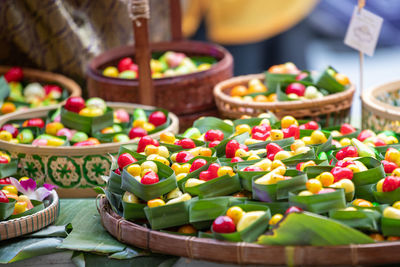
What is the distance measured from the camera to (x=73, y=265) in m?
1.72

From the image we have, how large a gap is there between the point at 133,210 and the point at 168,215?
4.8 inches

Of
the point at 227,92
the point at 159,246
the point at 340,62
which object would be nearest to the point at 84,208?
the point at 159,246

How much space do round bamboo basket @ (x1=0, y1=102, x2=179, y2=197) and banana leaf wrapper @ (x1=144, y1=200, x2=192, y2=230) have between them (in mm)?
569

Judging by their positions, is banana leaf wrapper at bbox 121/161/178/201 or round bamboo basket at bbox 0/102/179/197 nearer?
banana leaf wrapper at bbox 121/161/178/201

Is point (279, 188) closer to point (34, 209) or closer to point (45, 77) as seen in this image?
point (34, 209)

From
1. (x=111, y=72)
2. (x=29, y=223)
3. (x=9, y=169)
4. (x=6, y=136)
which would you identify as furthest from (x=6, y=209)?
(x=111, y=72)

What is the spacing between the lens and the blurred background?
125 inches

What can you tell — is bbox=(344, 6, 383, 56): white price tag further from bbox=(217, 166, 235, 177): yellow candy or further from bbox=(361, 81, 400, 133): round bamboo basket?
bbox=(217, 166, 235, 177): yellow candy

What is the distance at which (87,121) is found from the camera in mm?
Result: 2383

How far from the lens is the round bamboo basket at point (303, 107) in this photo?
2.38 m

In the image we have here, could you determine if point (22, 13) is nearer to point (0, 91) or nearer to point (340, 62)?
point (0, 91)

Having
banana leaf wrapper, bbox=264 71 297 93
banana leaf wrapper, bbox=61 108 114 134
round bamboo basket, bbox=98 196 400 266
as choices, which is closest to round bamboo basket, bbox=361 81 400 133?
banana leaf wrapper, bbox=264 71 297 93

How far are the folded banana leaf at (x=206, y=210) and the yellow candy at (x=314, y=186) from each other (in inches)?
8.8

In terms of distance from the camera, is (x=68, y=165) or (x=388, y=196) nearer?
(x=388, y=196)
